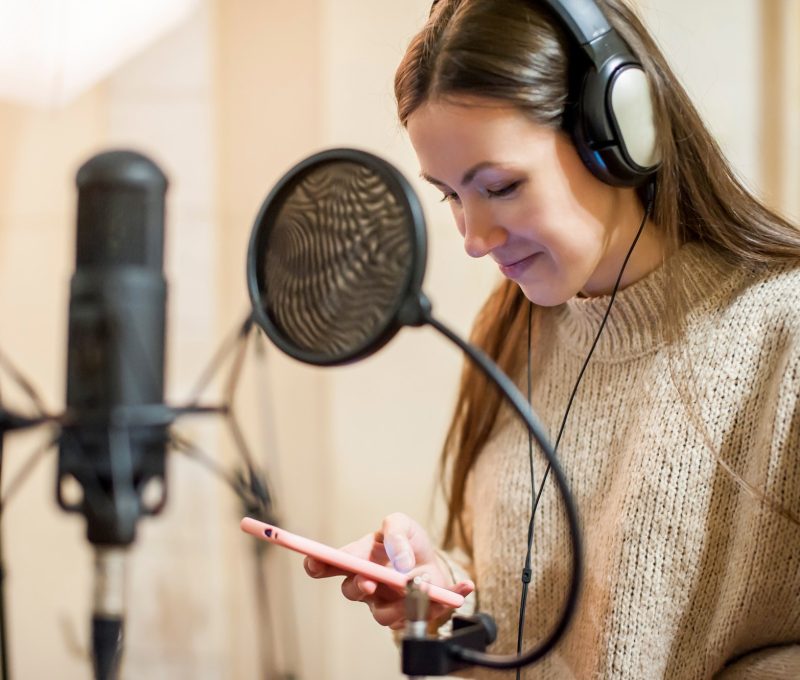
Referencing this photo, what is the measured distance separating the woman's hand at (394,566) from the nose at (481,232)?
9.1 inches

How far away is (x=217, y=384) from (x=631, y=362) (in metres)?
0.81

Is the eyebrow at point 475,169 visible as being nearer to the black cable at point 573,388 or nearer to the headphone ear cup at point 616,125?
the headphone ear cup at point 616,125

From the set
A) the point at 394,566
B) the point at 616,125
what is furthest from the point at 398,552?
the point at 616,125

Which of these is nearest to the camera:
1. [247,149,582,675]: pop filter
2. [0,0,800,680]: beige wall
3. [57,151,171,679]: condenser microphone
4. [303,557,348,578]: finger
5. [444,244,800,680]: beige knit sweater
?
[247,149,582,675]: pop filter

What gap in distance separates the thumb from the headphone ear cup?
0.32 meters

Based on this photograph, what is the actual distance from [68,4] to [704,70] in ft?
2.93

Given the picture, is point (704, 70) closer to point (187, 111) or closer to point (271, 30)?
point (271, 30)

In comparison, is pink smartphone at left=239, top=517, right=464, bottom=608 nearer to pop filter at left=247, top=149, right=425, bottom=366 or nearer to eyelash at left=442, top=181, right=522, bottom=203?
pop filter at left=247, top=149, right=425, bottom=366

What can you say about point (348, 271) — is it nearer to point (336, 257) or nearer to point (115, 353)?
point (336, 257)

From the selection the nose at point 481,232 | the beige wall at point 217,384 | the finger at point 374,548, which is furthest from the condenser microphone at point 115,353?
the beige wall at point 217,384

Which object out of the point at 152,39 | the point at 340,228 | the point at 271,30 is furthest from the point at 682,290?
the point at 152,39

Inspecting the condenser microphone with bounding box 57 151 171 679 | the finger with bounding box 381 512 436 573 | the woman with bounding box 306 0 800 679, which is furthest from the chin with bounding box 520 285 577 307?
the condenser microphone with bounding box 57 151 171 679

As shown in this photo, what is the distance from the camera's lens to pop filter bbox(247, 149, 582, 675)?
467mm

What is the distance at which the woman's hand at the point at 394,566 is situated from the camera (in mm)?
614
